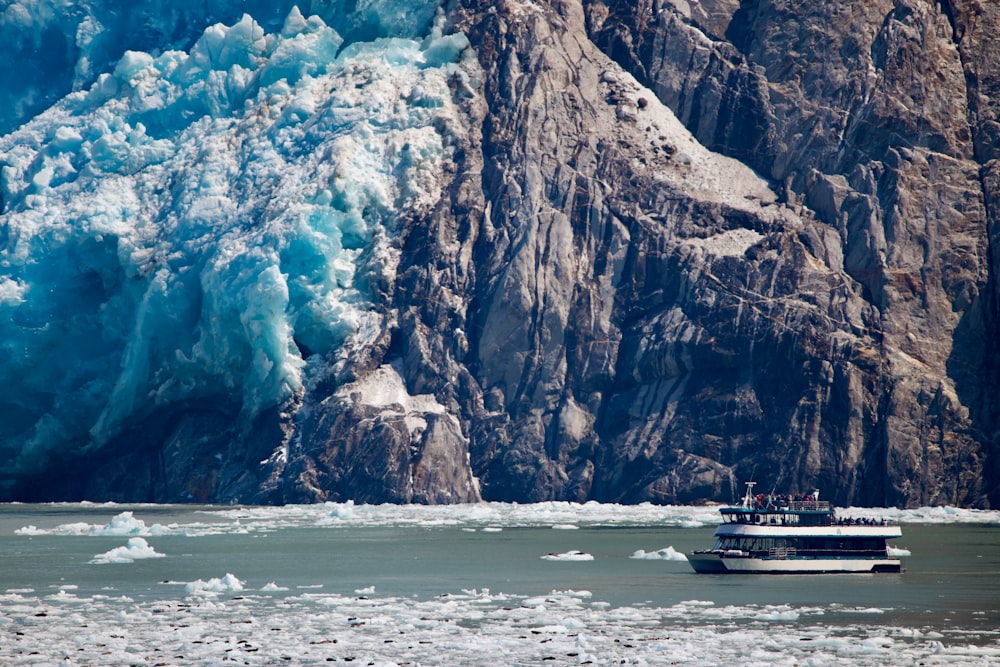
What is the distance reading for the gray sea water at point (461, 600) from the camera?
42969mm

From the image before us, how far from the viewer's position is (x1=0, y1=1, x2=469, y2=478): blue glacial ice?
106 metres

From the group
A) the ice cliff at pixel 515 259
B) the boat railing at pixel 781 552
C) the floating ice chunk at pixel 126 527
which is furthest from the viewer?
the ice cliff at pixel 515 259

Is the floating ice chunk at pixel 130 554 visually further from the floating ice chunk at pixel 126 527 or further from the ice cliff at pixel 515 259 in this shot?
the ice cliff at pixel 515 259

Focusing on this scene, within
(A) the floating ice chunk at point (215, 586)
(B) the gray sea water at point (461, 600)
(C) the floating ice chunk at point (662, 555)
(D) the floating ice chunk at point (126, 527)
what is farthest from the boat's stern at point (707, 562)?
(D) the floating ice chunk at point (126, 527)

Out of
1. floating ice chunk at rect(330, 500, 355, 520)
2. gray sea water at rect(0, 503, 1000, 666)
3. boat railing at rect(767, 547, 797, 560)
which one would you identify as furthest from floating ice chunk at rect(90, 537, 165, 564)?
boat railing at rect(767, 547, 797, 560)

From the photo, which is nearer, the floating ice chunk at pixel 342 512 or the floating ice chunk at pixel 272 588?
the floating ice chunk at pixel 272 588

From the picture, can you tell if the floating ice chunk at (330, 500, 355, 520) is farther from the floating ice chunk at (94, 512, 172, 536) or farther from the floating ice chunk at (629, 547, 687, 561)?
the floating ice chunk at (629, 547, 687, 561)

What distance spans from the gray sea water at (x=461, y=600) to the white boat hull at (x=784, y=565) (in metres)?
0.97

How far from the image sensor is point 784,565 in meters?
63.9

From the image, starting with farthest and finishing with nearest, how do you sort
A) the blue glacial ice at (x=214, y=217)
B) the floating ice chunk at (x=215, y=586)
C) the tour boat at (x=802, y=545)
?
the blue glacial ice at (x=214, y=217) < the tour boat at (x=802, y=545) < the floating ice chunk at (x=215, y=586)

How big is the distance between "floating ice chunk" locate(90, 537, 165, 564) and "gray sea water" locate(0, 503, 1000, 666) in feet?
0.39

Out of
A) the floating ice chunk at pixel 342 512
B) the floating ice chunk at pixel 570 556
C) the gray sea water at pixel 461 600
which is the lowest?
the gray sea water at pixel 461 600

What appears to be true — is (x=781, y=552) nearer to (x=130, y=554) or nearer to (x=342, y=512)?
(x=130, y=554)

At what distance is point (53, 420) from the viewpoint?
108562 mm
